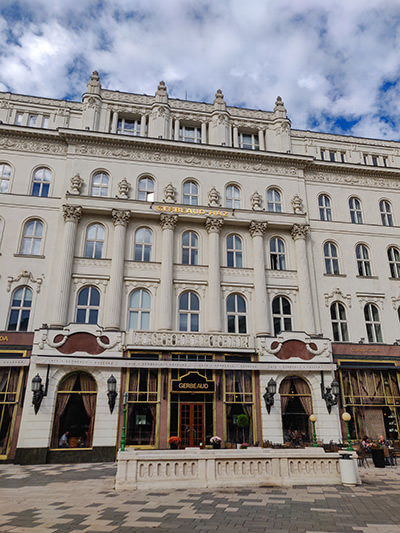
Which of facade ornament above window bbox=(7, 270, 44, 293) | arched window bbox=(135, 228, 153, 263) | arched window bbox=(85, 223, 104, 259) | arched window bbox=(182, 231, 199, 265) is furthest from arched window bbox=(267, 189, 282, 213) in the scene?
facade ornament above window bbox=(7, 270, 44, 293)

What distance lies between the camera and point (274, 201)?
98.2 feet

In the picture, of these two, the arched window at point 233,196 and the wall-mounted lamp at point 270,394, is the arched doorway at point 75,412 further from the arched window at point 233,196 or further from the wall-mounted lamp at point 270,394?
the arched window at point 233,196

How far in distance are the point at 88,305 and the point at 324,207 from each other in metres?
19.1

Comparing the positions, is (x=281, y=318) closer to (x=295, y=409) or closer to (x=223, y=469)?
(x=295, y=409)

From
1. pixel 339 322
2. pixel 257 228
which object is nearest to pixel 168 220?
pixel 257 228

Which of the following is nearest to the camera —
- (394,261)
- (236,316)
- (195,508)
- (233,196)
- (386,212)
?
(195,508)

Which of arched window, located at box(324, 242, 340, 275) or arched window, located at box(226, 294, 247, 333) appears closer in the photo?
arched window, located at box(226, 294, 247, 333)

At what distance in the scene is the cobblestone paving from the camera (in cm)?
900

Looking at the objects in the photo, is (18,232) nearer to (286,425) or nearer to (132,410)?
(132,410)

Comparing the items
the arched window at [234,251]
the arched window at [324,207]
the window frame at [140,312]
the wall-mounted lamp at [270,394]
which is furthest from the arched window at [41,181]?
the arched window at [324,207]

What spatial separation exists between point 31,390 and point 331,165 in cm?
2649

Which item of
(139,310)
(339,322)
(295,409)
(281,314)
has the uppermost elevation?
(281,314)

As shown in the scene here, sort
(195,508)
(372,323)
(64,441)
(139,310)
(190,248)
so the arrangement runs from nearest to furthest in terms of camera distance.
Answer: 1. (195,508)
2. (64,441)
3. (139,310)
4. (372,323)
5. (190,248)

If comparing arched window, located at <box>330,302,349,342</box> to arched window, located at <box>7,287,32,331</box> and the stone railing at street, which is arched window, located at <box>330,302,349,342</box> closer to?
the stone railing at street
